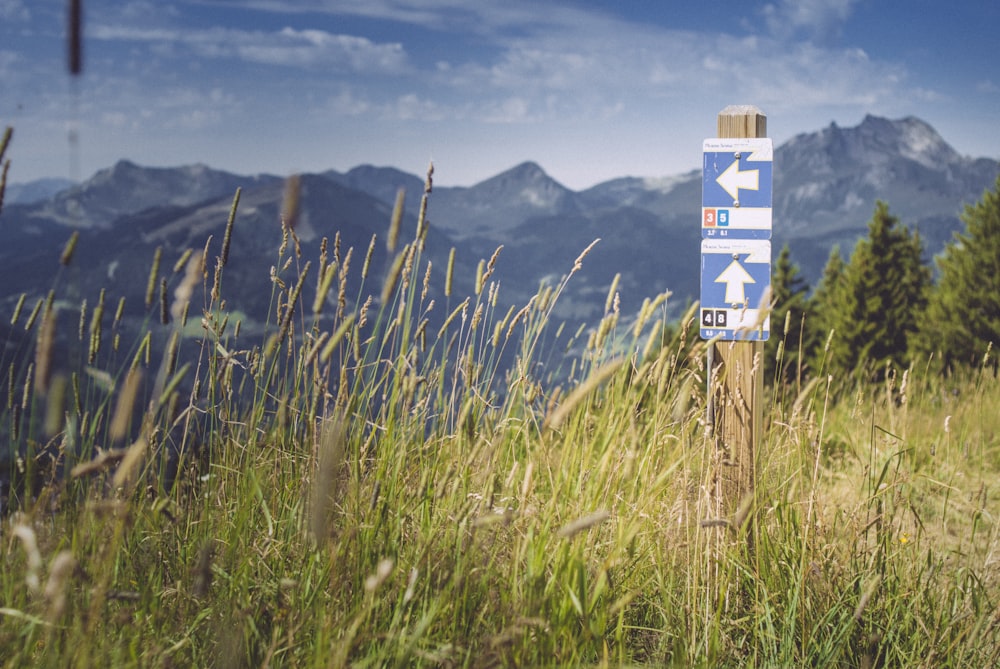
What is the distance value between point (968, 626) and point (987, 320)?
955 inches

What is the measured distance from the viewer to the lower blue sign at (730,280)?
2.94 meters

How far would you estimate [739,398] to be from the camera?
290 cm

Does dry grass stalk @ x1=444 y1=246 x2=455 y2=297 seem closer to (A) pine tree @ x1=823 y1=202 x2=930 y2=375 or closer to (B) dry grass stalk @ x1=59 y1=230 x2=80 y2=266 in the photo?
(B) dry grass stalk @ x1=59 y1=230 x2=80 y2=266

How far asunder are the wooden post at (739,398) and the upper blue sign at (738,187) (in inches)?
4.3

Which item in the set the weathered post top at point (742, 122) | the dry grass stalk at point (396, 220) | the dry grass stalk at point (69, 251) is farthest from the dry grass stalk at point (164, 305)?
the weathered post top at point (742, 122)

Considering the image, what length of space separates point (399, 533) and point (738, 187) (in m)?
2.06

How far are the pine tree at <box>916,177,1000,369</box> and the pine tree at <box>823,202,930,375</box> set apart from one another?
11.0 feet

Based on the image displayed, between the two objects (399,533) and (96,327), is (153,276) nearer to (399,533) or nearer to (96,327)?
(96,327)

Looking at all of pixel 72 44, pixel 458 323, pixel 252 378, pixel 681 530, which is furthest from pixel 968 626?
pixel 72 44

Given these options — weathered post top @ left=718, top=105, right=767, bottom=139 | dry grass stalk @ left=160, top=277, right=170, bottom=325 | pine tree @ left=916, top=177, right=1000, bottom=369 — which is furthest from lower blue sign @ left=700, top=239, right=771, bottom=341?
pine tree @ left=916, top=177, right=1000, bottom=369

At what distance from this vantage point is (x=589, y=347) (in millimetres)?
2734

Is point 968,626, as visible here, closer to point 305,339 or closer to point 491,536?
point 491,536

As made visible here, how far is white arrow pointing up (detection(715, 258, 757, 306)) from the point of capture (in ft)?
9.73

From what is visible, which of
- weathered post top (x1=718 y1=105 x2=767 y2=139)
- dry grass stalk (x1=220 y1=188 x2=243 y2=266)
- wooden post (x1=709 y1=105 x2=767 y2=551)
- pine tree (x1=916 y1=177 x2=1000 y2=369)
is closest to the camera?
dry grass stalk (x1=220 y1=188 x2=243 y2=266)
